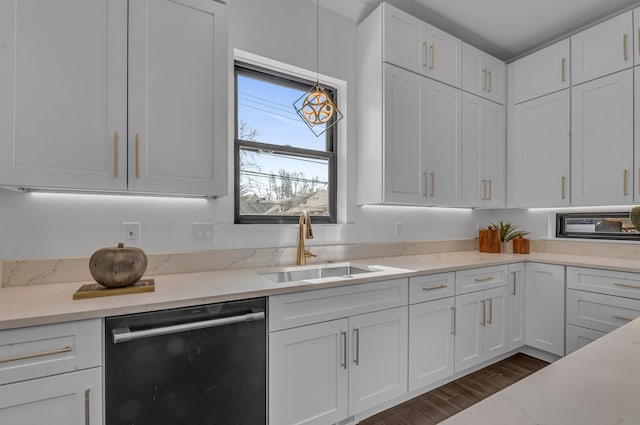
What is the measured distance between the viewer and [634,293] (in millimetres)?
2123

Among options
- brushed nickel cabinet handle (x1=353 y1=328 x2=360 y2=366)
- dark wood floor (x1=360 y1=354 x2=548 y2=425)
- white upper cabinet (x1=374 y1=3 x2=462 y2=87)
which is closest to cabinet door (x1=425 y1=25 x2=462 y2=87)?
white upper cabinet (x1=374 y1=3 x2=462 y2=87)

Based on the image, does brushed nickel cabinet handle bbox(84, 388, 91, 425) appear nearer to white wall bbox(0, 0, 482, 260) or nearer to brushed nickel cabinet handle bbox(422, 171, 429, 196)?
white wall bbox(0, 0, 482, 260)

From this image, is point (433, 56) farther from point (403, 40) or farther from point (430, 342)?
point (430, 342)

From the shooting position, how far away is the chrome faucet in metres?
2.15

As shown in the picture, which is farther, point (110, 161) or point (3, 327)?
point (110, 161)

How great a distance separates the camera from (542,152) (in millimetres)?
2891

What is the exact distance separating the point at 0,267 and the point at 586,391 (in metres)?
2.13

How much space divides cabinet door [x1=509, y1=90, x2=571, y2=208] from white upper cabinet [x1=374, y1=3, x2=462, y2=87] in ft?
2.75

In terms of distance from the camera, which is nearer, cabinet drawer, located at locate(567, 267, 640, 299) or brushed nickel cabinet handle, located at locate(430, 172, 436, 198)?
cabinet drawer, located at locate(567, 267, 640, 299)

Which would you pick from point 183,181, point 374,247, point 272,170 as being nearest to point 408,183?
point 374,247

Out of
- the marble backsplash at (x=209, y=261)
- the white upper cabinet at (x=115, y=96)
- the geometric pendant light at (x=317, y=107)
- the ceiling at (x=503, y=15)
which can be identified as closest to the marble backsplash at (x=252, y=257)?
the marble backsplash at (x=209, y=261)

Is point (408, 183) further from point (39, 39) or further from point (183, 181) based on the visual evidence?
point (39, 39)

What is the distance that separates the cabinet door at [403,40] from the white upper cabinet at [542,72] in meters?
1.21

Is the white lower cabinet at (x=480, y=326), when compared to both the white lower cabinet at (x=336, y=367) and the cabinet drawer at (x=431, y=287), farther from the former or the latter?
the white lower cabinet at (x=336, y=367)
